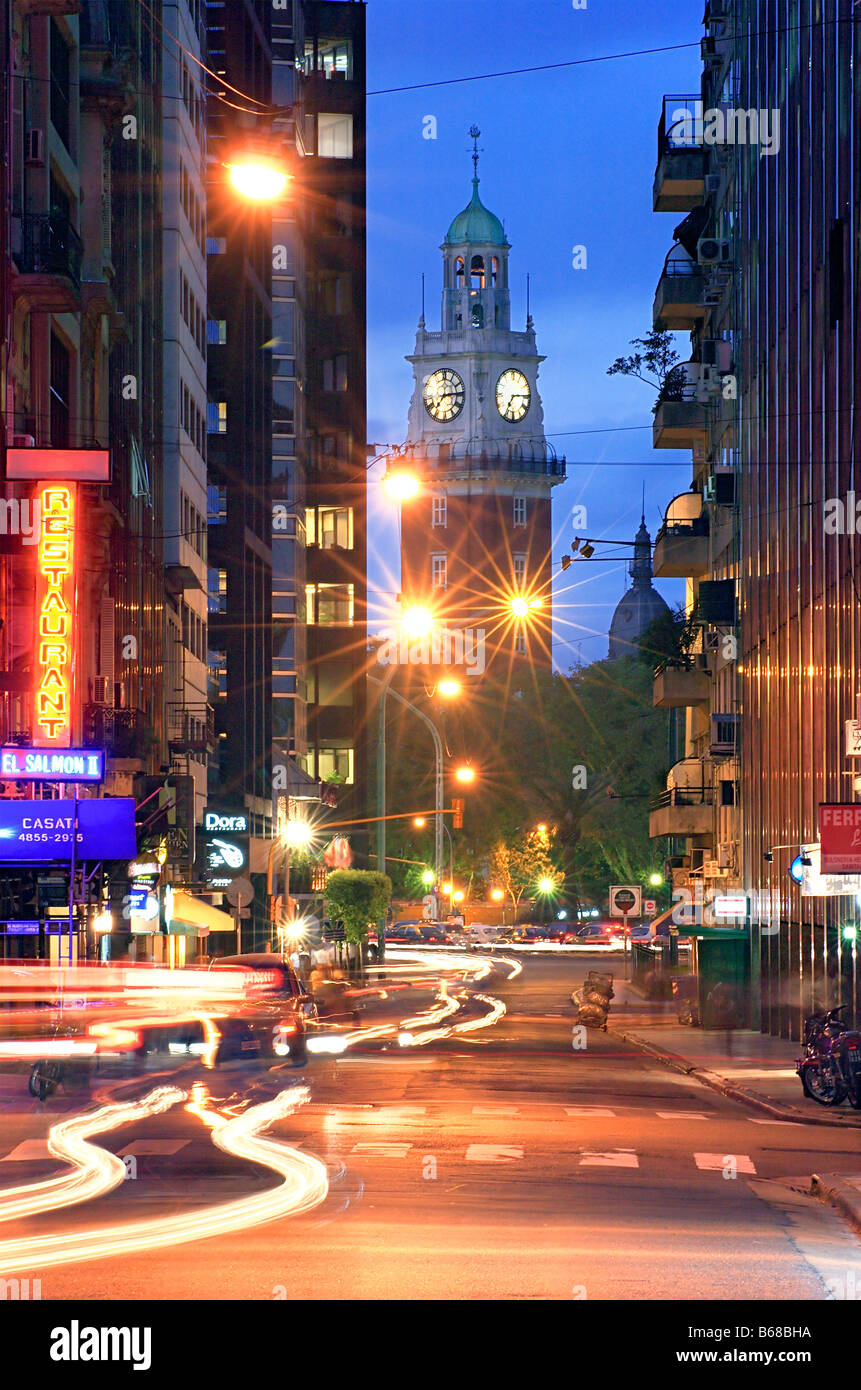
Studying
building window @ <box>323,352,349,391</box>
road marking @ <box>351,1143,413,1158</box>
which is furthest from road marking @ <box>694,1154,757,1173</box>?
building window @ <box>323,352,349,391</box>

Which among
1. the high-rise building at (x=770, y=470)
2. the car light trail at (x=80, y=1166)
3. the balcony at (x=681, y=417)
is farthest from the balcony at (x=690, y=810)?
the car light trail at (x=80, y=1166)

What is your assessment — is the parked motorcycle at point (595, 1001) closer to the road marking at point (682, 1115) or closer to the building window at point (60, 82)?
the road marking at point (682, 1115)

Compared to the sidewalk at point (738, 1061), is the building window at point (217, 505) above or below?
above

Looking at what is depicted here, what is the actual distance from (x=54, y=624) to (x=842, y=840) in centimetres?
1403

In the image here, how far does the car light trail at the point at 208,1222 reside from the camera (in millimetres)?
12078

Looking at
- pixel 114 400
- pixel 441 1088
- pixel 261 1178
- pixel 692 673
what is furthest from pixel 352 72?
pixel 261 1178

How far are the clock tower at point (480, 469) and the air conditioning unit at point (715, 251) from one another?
3596 inches

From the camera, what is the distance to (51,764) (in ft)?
106

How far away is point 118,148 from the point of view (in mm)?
46688

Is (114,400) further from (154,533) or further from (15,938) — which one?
(15,938)

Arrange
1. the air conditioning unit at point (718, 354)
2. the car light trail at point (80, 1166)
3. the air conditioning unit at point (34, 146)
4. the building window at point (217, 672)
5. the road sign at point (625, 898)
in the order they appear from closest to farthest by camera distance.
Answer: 1. the car light trail at point (80, 1166)
2. the air conditioning unit at point (34, 146)
3. the air conditioning unit at point (718, 354)
4. the road sign at point (625, 898)
5. the building window at point (217, 672)

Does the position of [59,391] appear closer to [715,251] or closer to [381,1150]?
[715,251]

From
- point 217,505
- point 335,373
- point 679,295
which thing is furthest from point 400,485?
point 335,373
